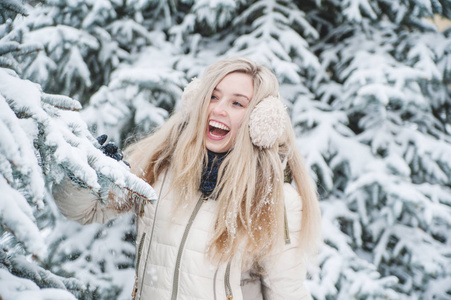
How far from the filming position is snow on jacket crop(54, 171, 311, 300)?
1556 millimetres

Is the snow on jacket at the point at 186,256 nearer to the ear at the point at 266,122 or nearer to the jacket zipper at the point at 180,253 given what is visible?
the jacket zipper at the point at 180,253

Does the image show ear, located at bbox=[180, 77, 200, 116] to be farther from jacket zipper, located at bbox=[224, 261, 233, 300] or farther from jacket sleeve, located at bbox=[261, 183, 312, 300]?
jacket zipper, located at bbox=[224, 261, 233, 300]

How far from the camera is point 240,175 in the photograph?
1687 millimetres

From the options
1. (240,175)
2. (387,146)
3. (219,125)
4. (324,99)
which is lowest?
(387,146)

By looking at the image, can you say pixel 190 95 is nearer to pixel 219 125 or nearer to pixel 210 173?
pixel 219 125

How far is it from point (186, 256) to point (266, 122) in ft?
2.73

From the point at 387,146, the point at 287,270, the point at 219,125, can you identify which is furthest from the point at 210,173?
the point at 387,146

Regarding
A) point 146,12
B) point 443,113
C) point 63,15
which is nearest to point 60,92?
point 63,15

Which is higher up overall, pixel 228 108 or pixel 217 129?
pixel 228 108

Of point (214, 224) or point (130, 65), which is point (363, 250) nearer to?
point (214, 224)

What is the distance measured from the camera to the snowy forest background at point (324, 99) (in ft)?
8.44

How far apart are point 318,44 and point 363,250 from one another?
252 centimetres

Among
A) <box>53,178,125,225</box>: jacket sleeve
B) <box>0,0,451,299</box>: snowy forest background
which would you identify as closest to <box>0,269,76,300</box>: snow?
<box>53,178,125,225</box>: jacket sleeve

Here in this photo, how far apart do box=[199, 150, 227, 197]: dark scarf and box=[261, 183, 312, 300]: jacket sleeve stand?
44 centimetres
